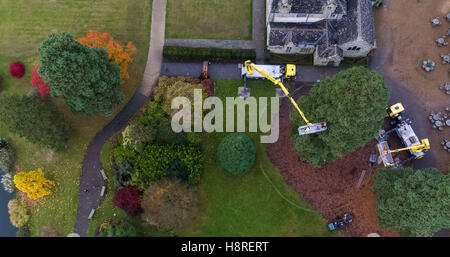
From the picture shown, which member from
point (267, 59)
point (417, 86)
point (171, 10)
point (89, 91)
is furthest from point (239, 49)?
point (417, 86)

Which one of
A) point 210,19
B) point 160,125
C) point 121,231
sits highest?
point 210,19

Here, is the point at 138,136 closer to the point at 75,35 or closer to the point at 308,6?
the point at 75,35

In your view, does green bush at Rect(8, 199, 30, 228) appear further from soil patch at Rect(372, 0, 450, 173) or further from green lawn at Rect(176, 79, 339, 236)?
soil patch at Rect(372, 0, 450, 173)

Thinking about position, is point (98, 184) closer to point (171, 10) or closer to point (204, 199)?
point (204, 199)

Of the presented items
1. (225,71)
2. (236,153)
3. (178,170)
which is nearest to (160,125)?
(178,170)

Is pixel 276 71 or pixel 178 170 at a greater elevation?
pixel 276 71

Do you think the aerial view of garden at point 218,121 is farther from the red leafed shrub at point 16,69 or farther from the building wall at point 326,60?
the building wall at point 326,60
